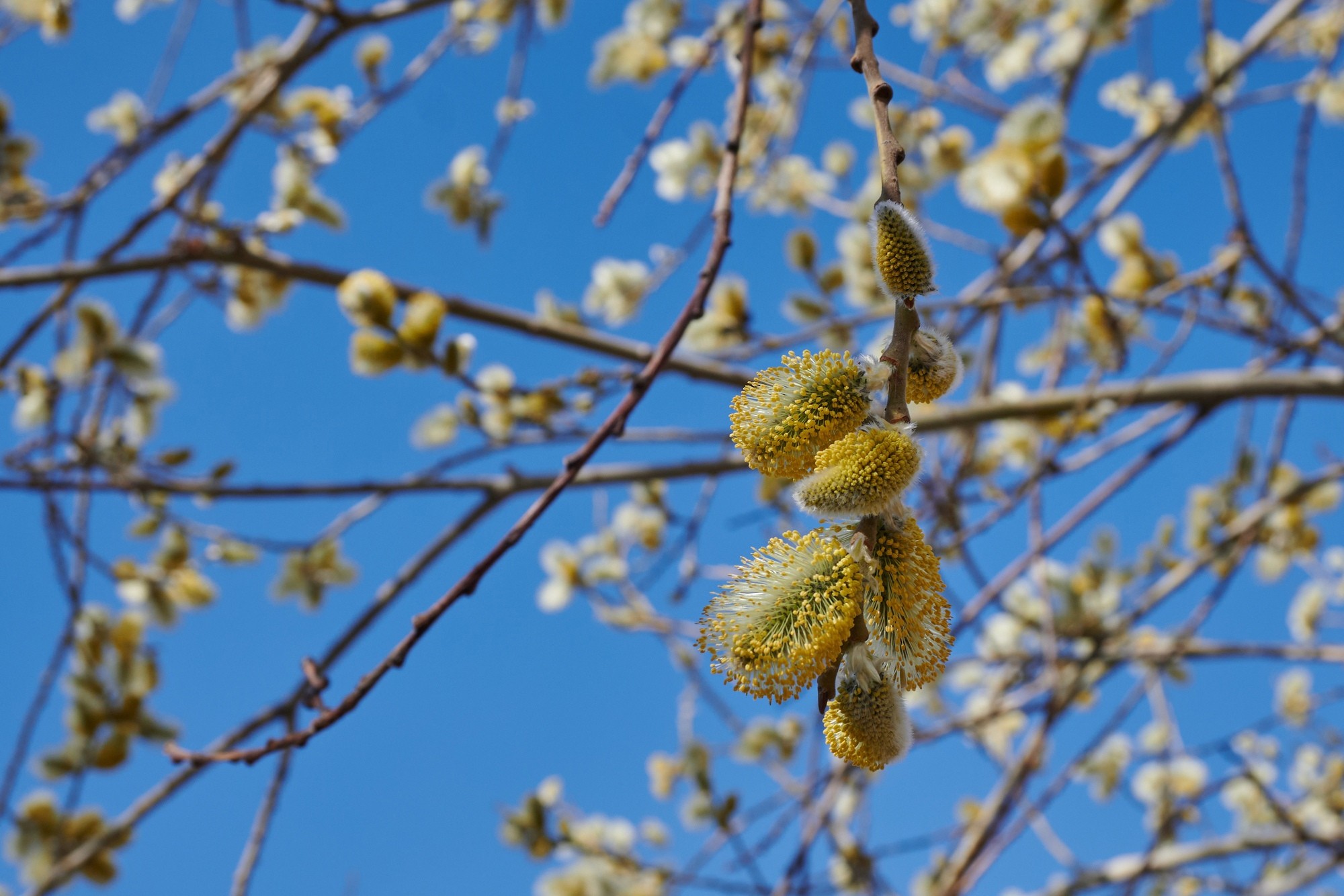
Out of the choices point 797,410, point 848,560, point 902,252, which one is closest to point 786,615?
point 848,560

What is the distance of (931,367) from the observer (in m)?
0.81

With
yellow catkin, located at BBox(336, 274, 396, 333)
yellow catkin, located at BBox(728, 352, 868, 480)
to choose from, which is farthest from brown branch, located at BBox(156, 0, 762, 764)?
yellow catkin, located at BBox(336, 274, 396, 333)

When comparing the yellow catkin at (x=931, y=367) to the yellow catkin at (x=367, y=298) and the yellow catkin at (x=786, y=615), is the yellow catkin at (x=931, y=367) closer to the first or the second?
the yellow catkin at (x=786, y=615)

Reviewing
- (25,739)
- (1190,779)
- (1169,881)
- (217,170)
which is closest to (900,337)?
(25,739)

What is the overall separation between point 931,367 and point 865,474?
14 cm

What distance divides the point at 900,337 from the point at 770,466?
0.17 metres

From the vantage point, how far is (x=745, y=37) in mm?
1176

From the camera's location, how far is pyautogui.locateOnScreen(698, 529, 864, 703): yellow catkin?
28.1 inches

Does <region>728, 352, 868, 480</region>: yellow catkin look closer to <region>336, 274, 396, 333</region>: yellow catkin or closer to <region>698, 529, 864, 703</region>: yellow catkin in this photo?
<region>698, 529, 864, 703</region>: yellow catkin

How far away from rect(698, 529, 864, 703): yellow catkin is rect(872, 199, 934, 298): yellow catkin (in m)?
0.20

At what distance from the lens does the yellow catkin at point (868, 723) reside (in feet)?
2.36

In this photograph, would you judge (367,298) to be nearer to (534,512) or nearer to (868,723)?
(534,512)

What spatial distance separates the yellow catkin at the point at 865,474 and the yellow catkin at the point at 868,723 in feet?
0.43

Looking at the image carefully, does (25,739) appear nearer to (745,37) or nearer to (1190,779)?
(745,37)
